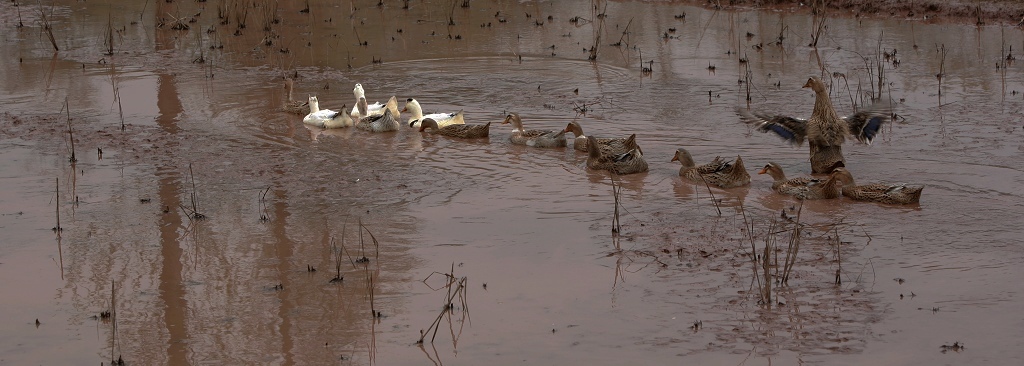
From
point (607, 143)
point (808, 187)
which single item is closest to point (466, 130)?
point (607, 143)

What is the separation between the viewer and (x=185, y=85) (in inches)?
607

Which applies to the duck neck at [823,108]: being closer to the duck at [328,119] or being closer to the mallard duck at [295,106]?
the duck at [328,119]

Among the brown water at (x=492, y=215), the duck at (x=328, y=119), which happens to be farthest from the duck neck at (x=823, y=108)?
the duck at (x=328, y=119)

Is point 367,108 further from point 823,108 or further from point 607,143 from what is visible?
point 823,108

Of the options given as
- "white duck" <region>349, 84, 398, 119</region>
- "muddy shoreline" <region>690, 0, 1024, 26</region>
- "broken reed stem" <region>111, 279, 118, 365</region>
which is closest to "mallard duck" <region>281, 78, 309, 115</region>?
"white duck" <region>349, 84, 398, 119</region>

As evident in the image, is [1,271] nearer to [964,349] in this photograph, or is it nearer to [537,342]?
[537,342]

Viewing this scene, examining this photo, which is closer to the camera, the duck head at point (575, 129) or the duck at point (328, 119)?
the duck head at point (575, 129)

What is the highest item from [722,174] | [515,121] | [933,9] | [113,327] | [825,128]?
[933,9]

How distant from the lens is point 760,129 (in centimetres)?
1121

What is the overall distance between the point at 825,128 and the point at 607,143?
206 centimetres

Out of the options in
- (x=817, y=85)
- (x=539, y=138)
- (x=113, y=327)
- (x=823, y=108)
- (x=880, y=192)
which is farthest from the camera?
(x=539, y=138)

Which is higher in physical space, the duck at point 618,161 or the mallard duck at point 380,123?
the mallard duck at point 380,123

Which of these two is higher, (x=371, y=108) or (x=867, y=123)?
(x=371, y=108)

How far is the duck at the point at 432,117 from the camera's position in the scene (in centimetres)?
1302
